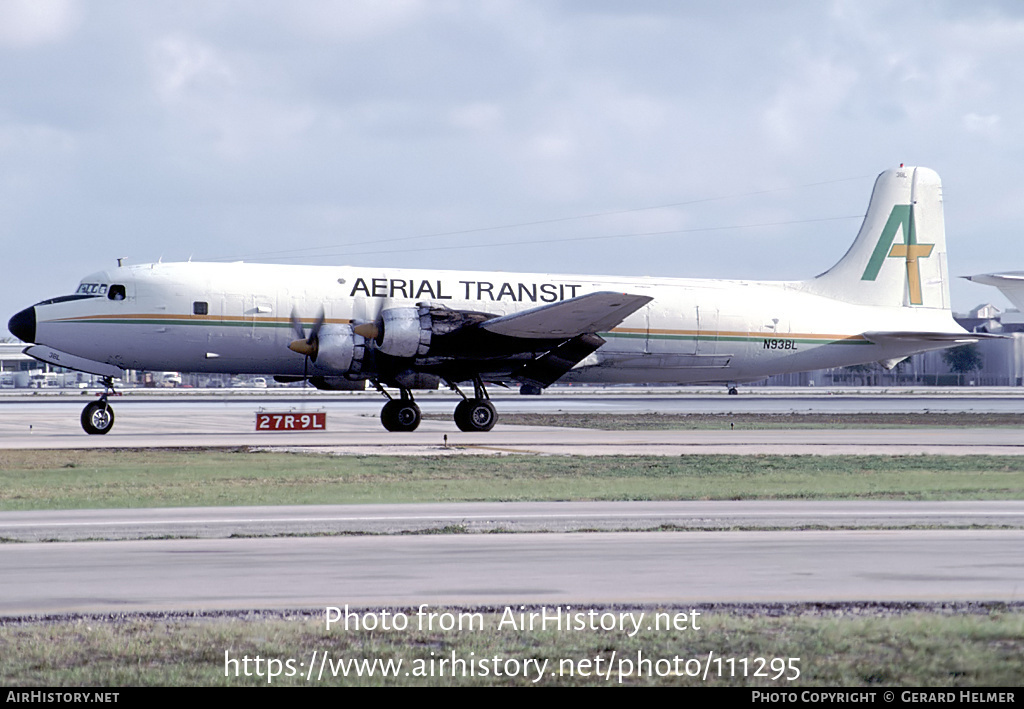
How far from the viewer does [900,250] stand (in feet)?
146

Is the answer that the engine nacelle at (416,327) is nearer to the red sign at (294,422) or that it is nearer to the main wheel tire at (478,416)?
the main wheel tire at (478,416)

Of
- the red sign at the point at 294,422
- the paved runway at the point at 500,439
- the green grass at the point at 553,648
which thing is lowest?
the green grass at the point at 553,648

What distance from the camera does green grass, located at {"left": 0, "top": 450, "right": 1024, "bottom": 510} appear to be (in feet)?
66.8

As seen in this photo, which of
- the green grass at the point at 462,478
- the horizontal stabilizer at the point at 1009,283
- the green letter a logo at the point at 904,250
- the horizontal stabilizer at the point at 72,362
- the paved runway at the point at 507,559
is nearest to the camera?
the paved runway at the point at 507,559

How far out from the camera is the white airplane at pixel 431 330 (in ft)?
113

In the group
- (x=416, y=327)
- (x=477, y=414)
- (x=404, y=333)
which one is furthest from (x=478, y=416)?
(x=404, y=333)

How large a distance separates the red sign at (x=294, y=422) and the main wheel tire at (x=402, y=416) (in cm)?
353

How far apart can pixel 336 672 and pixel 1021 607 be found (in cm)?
625

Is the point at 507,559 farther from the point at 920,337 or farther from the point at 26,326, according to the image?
the point at 920,337

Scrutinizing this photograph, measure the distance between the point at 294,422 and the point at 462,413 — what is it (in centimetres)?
775

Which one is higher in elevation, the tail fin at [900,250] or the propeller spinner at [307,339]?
the tail fin at [900,250]

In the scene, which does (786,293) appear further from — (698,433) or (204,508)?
(204,508)

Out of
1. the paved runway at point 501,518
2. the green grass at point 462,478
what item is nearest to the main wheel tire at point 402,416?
the green grass at point 462,478
